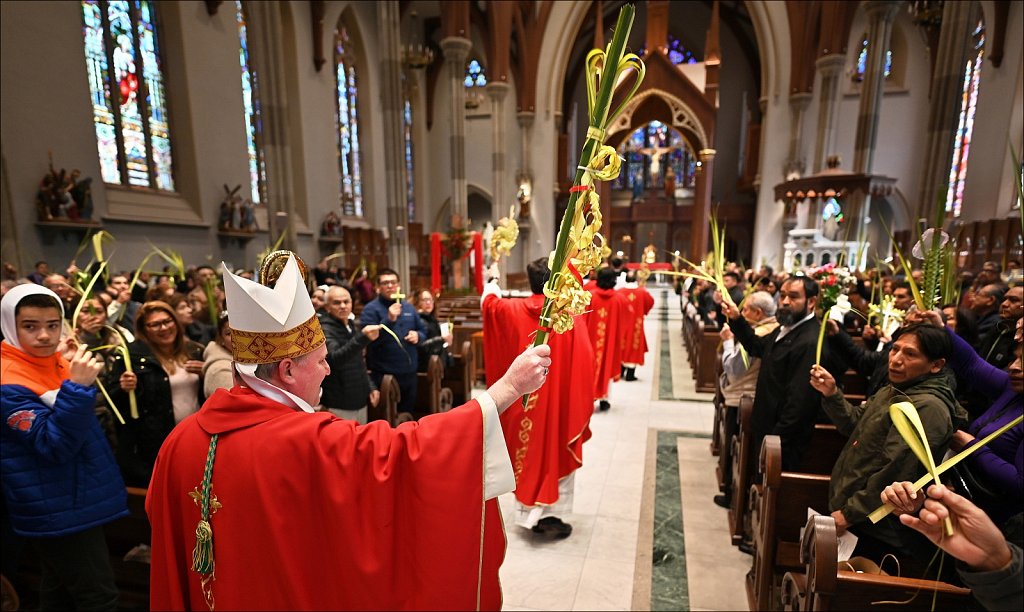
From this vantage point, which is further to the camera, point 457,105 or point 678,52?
point 678,52

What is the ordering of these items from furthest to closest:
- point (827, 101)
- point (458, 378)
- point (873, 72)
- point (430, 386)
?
point (827, 101)
point (873, 72)
point (458, 378)
point (430, 386)

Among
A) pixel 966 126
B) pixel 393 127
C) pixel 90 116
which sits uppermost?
pixel 966 126

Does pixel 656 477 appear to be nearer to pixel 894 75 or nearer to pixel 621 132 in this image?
pixel 621 132

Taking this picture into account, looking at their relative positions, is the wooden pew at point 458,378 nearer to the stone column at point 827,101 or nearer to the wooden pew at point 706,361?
the wooden pew at point 706,361

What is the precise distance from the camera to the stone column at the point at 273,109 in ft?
32.3

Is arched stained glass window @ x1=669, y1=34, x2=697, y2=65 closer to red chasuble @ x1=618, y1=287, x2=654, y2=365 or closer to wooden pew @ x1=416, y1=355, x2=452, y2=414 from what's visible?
red chasuble @ x1=618, y1=287, x2=654, y2=365

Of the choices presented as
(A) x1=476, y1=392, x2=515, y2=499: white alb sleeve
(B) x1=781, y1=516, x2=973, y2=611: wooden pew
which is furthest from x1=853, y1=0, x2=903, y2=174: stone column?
(A) x1=476, y1=392, x2=515, y2=499: white alb sleeve

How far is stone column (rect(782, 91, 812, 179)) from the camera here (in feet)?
58.4

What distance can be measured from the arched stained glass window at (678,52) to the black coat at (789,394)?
27262 millimetres

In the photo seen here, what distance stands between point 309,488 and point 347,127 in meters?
Answer: 17.9

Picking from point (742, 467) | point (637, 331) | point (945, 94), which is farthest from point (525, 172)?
point (742, 467)

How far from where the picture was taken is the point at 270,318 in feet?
4.55

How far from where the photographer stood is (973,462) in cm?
199

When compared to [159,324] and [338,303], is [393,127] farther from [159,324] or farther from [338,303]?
[159,324]
